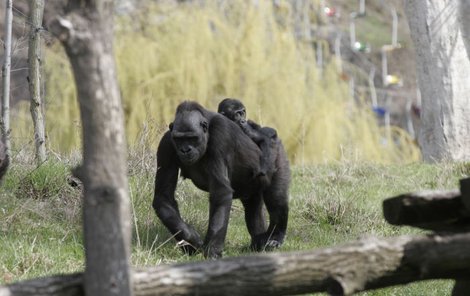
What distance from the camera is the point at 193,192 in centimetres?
836

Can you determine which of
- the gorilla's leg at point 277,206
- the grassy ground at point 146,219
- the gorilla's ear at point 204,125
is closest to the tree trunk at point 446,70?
the grassy ground at point 146,219

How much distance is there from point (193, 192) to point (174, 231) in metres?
1.99

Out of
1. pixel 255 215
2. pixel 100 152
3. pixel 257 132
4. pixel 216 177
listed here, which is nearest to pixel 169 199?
pixel 216 177

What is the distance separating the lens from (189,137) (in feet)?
20.9

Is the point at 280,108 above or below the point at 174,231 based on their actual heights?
above

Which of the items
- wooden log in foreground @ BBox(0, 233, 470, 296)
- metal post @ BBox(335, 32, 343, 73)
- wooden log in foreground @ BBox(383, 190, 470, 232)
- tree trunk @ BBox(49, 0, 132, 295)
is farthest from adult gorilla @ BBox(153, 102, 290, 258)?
metal post @ BBox(335, 32, 343, 73)

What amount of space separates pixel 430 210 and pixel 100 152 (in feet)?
5.08

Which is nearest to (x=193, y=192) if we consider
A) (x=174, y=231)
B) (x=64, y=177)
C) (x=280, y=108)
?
(x=64, y=177)

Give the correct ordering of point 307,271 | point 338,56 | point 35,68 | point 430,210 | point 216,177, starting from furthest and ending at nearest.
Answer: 1. point 338,56
2. point 35,68
3. point 216,177
4. point 430,210
5. point 307,271

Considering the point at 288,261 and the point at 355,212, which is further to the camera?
the point at 355,212

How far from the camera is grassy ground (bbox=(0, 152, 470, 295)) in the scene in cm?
557

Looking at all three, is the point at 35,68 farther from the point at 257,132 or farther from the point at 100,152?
the point at 100,152

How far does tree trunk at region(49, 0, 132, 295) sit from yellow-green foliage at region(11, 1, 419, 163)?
12068 millimetres

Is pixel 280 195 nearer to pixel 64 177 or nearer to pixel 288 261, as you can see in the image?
pixel 64 177
